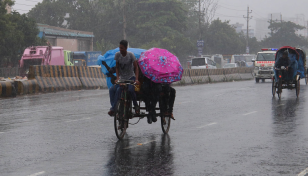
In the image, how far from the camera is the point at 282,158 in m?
7.42

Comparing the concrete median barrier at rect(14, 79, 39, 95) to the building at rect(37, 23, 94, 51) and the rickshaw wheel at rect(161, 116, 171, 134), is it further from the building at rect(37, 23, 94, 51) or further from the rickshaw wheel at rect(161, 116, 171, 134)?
the building at rect(37, 23, 94, 51)

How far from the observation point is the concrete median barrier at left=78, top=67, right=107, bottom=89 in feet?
89.5

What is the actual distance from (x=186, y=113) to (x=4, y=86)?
10191 millimetres

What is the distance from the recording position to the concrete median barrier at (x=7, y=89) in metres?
21.0

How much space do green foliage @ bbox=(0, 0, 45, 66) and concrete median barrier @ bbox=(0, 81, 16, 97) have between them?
21.3 meters

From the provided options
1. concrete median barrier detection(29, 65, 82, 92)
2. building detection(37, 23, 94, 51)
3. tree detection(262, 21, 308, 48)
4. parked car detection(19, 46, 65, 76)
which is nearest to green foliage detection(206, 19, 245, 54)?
tree detection(262, 21, 308, 48)

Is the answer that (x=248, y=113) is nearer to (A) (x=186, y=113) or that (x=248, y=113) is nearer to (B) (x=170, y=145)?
(A) (x=186, y=113)

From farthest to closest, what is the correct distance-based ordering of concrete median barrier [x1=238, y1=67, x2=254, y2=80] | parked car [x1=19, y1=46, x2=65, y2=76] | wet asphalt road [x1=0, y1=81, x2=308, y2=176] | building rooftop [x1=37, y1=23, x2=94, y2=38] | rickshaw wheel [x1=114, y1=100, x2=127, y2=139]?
building rooftop [x1=37, y1=23, x2=94, y2=38] → concrete median barrier [x1=238, y1=67, x2=254, y2=80] → parked car [x1=19, y1=46, x2=65, y2=76] → rickshaw wheel [x1=114, y1=100, x2=127, y2=139] → wet asphalt road [x1=0, y1=81, x2=308, y2=176]

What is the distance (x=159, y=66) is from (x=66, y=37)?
165 feet

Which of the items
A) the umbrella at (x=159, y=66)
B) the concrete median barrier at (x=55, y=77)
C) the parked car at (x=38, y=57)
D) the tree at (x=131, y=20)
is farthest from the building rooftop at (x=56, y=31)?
the umbrella at (x=159, y=66)

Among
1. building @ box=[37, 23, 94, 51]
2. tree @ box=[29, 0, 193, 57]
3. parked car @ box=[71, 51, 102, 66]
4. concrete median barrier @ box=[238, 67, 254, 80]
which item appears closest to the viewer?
concrete median barrier @ box=[238, 67, 254, 80]

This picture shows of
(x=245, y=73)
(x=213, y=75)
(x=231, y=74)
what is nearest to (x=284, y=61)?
(x=213, y=75)

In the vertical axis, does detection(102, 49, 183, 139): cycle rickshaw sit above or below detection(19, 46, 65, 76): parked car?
below

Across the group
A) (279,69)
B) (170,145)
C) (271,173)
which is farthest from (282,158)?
(279,69)
